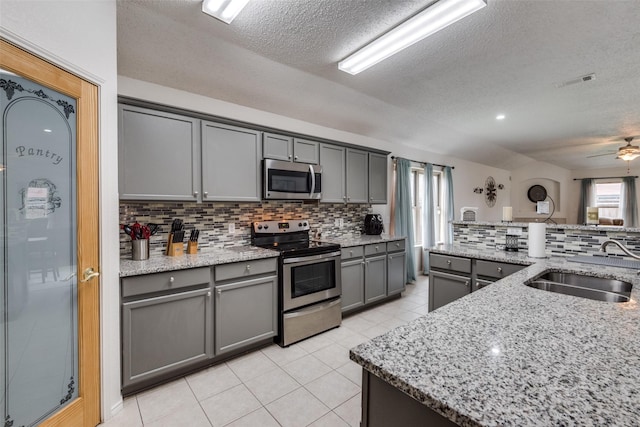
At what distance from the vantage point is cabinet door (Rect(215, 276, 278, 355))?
241 cm

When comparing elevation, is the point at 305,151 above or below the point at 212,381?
above

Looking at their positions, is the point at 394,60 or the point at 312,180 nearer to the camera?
the point at 394,60

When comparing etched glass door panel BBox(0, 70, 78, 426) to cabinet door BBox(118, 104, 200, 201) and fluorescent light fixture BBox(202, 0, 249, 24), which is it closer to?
cabinet door BBox(118, 104, 200, 201)

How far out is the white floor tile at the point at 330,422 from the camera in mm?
1802

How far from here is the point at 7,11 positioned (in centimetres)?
131

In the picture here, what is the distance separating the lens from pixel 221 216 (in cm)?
301

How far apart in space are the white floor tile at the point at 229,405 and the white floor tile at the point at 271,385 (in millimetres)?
52

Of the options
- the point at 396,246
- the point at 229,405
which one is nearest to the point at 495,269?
the point at 396,246

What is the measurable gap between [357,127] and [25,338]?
12.9 ft

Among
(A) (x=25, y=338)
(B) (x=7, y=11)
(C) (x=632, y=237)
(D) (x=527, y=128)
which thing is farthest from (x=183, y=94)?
(D) (x=527, y=128)

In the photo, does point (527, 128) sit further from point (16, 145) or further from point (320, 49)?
point (16, 145)

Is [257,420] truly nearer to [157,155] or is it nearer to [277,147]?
[157,155]

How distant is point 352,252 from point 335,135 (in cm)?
176

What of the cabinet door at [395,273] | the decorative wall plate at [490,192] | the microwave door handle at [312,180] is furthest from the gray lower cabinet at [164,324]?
the decorative wall plate at [490,192]
